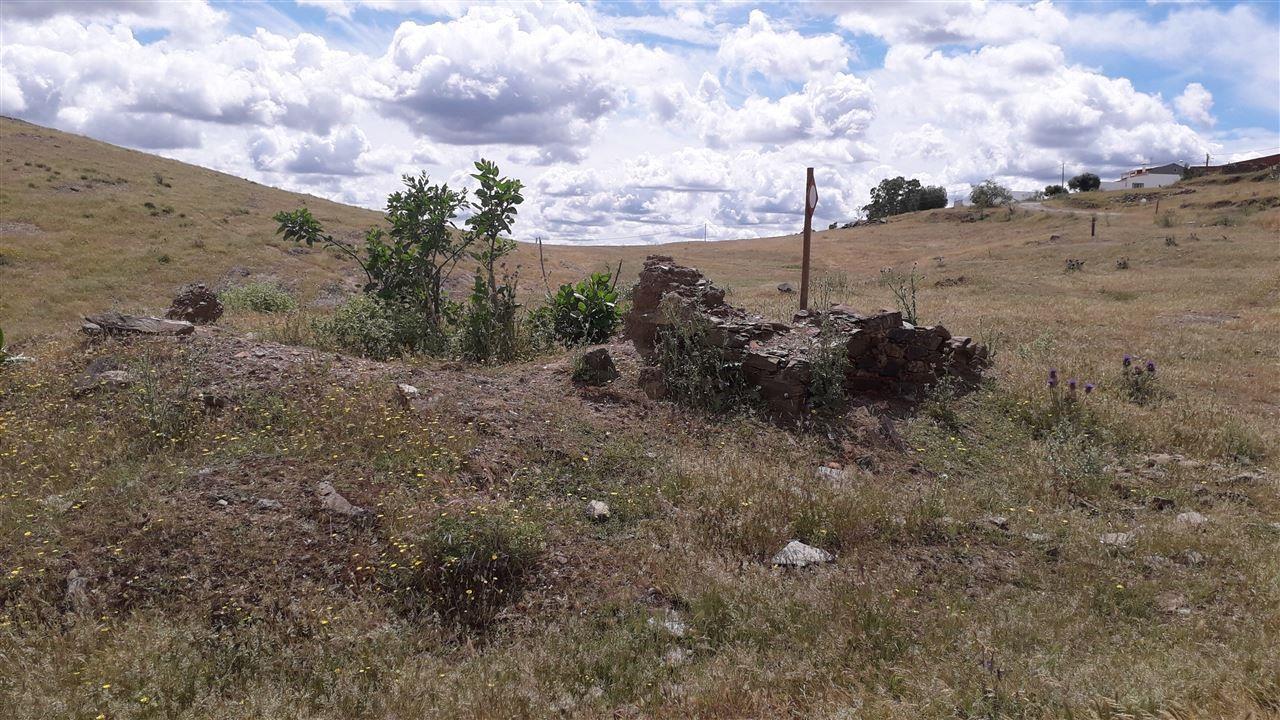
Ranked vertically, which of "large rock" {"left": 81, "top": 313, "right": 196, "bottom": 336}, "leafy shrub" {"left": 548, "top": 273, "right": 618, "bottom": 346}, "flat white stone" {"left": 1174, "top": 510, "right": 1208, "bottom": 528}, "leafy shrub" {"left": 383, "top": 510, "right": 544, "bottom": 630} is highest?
"leafy shrub" {"left": 548, "top": 273, "right": 618, "bottom": 346}

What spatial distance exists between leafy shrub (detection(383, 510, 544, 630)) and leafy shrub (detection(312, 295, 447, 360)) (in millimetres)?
5123

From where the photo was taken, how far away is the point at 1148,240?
31.1 metres

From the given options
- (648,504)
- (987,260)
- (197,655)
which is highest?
(987,260)

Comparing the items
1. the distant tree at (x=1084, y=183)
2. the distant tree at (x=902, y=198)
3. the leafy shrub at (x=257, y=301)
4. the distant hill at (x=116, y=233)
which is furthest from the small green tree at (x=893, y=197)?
the leafy shrub at (x=257, y=301)

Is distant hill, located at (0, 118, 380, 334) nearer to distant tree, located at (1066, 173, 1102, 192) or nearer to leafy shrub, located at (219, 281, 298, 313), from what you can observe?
leafy shrub, located at (219, 281, 298, 313)

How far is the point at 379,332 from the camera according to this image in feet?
30.9

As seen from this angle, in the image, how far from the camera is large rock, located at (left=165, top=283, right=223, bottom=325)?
11.5 m

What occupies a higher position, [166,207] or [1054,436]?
[166,207]

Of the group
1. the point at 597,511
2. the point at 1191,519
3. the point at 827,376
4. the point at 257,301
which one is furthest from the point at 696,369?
the point at 257,301

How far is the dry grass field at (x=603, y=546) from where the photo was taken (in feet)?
11.8

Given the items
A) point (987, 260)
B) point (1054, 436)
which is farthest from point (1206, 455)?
point (987, 260)

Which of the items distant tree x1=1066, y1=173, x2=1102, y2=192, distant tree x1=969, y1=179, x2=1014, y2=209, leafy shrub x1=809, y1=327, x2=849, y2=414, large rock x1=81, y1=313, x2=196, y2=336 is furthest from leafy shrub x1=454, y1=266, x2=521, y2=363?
distant tree x1=1066, y1=173, x2=1102, y2=192

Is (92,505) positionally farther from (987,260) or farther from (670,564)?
(987,260)

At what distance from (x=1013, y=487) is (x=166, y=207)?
40.4 meters
